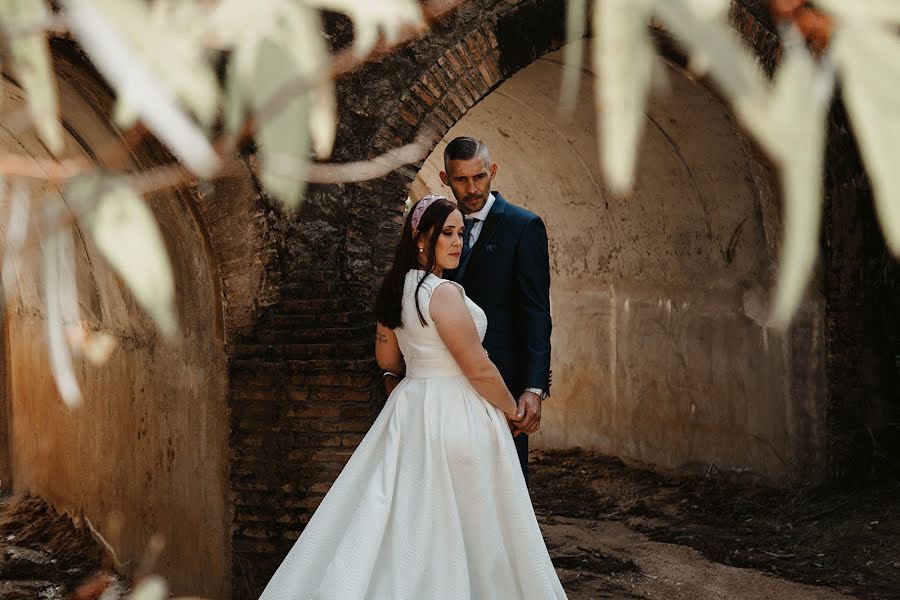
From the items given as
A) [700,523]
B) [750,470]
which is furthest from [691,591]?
[750,470]

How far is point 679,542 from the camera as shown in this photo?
23.3ft

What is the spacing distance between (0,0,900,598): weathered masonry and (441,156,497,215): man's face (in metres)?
1.14

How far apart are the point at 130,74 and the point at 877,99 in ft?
3.19

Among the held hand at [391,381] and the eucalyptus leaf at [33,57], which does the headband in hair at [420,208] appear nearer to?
the held hand at [391,381]

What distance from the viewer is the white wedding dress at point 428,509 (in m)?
3.88

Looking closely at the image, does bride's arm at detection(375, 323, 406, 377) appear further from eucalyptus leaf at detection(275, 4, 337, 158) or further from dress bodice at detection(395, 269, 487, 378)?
eucalyptus leaf at detection(275, 4, 337, 158)

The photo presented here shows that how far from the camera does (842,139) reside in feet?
24.0

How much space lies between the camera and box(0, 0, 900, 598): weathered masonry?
5578 millimetres

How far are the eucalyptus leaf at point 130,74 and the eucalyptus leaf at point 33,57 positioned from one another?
0.11 metres

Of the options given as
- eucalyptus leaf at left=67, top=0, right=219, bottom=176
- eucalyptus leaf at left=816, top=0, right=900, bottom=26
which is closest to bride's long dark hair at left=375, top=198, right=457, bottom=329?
eucalyptus leaf at left=67, top=0, right=219, bottom=176

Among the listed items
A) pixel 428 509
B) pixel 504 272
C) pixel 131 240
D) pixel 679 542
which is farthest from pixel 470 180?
pixel 679 542

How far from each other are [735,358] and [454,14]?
3.81m

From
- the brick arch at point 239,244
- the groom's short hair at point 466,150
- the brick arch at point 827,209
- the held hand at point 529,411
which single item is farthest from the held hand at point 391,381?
the brick arch at point 827,209

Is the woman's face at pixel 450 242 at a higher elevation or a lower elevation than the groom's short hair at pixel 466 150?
lower
